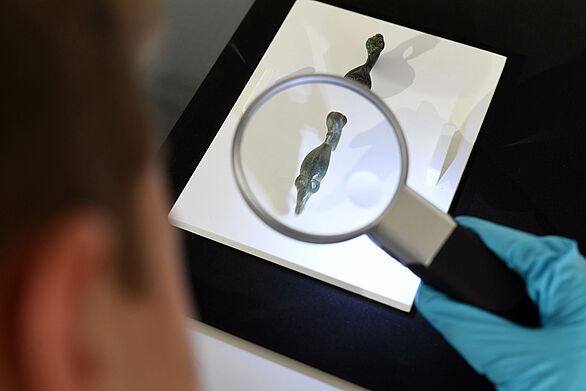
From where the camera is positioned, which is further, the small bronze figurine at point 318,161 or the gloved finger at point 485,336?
the small bronze figurine at point 318,161

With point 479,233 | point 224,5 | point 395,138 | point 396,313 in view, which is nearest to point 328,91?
point 395,138

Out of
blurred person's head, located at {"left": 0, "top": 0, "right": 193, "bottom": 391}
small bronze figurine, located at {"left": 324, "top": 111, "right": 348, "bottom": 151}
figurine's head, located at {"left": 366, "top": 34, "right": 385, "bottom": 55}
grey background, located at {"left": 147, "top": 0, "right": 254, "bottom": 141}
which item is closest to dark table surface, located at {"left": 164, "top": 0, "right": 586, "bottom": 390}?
grey background, located at {"left": 147, "top": 0, "right": 254, "bottom": 141}

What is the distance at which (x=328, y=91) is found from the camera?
0.82 metres

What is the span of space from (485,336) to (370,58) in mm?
673

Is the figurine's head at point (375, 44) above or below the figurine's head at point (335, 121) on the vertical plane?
above

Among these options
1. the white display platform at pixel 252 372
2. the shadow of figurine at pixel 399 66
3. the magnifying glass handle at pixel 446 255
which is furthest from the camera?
the shadow of figurine at pixel 399 66

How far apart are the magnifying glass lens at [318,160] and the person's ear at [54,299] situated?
39 centimetres

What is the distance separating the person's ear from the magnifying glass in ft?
1.26

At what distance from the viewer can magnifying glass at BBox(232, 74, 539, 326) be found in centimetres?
63

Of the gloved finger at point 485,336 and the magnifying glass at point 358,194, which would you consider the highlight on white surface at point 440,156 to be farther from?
the gloved finger at point 485,336

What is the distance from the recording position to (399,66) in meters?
1.30

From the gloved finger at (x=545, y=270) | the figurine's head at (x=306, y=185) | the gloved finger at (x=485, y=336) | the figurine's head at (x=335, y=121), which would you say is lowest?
the gloved finger at (x=485, y=336)

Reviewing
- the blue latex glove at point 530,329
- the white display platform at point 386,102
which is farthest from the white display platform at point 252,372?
the blue latex glove at point 530,329

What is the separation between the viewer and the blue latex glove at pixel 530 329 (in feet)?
2.67
